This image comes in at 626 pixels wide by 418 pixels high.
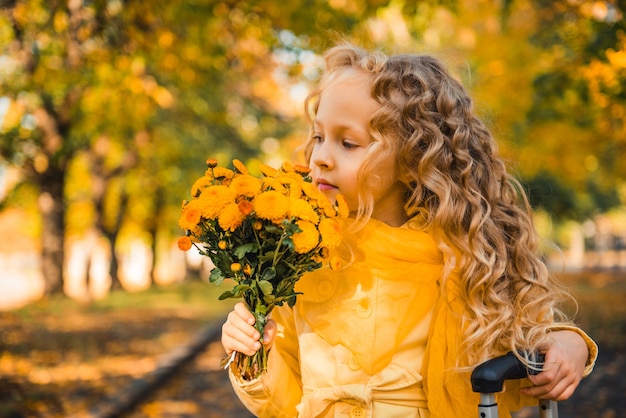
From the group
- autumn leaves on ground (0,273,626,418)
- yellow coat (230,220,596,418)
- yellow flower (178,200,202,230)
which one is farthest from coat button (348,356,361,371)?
autumn leaves on ground (0,273,626,418)

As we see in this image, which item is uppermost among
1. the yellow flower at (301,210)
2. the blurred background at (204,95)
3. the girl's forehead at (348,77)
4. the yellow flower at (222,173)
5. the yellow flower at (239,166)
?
the blurred background at (204,95)

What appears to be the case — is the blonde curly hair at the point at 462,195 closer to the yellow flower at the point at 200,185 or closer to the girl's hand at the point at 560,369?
the girl's hand at the point at 560,369

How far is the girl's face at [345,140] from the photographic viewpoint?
6.40ft

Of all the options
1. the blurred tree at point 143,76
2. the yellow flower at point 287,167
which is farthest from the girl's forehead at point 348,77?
the blurred tree at point 143,76

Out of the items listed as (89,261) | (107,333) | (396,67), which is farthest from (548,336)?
(89,261)

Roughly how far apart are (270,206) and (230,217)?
101 mm

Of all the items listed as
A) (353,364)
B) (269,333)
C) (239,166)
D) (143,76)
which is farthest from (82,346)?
(239,166)

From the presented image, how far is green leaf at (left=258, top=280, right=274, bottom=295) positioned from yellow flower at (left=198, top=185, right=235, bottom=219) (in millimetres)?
201

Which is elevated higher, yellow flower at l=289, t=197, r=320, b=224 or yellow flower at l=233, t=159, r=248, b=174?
yellow flower at l=233, t=159, r=248, b=174

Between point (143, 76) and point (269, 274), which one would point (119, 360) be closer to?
point (143, 76)

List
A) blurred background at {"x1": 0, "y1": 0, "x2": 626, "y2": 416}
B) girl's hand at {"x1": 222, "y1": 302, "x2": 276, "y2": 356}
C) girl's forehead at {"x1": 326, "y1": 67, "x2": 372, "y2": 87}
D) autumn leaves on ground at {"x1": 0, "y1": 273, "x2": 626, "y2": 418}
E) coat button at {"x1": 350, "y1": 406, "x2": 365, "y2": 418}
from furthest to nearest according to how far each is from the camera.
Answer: blurred background at {"x1": 0, "y1": 0, "x2": 626, "y2": 416} → autumn leaves on ground at {"x1": 0, "y1": 273, "x2": 626, "y2": 418} → girl's forehead at {"x1": 326, "y1": 67, "x2": 372, "y2": 87} → coat button at {"x1": 350, "y1": 406, "x2": 365, "y2": 418} → girl's hand at {"x1": 222, "y1": 302, "x2": 276, "y2": 356}

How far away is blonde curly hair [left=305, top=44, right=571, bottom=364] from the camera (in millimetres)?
1924

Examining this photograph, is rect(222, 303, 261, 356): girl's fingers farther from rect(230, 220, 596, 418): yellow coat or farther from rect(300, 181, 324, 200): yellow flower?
rect(300, 181, 324, 200): yellow flower

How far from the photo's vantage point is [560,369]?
1.81 metres
